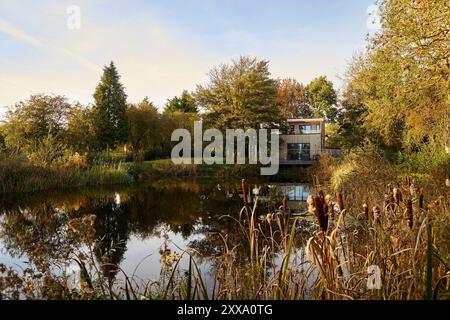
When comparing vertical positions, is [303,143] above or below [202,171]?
above

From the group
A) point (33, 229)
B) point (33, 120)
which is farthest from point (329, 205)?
point (33, 120)

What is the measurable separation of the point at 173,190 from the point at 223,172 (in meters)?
7.95

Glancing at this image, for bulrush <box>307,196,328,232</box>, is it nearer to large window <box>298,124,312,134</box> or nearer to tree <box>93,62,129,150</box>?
tree <box>93,62,129,150</box>

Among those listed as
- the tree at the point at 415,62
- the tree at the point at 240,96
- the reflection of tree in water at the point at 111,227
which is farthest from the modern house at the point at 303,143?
the reflection of tree in water at the point at 111,227

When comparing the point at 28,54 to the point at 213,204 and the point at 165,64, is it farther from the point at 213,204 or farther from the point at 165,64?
the point at 213,204

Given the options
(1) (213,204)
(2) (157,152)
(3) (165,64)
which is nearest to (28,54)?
(3) (165,64)

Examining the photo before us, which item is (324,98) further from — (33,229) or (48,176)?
(33,229)

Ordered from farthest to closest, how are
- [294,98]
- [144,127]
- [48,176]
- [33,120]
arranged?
[294,98] < [144,127] < [33,120] < [48,176]

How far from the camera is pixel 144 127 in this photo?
28.5m

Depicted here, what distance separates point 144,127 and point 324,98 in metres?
21.2

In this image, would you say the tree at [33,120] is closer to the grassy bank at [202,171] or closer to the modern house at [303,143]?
the grassy bank at [202,171]

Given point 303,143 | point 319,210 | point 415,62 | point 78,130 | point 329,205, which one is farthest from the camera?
point 303,143

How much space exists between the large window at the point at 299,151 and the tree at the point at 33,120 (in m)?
17.1

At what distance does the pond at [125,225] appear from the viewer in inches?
185
